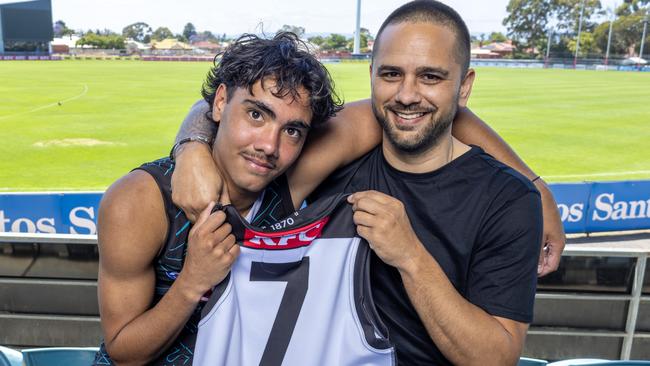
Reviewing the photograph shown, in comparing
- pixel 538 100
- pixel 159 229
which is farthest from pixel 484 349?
pixel 538 100

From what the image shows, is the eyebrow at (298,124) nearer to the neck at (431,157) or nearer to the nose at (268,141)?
the nose at (268,141)

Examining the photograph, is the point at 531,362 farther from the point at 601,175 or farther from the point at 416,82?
the point at 601,175

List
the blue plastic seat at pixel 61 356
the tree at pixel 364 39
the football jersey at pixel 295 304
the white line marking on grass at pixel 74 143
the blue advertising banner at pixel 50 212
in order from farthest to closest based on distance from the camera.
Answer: the tree at pixel 364 39 < the white line marking on grass at pixel 74 143 < the blue advertising banner at pixel 50 212 < the blue plastic seat at pixel 61 356 < the football jersey at pixel 295 304

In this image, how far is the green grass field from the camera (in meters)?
15.5

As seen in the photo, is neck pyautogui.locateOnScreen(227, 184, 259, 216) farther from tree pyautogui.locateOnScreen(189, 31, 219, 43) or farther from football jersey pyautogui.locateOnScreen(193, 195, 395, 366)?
tree pyautogui.locateOnScreen(189, 31, 219, 43)

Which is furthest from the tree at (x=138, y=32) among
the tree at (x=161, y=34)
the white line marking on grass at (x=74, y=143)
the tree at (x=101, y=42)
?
the white line marking on grass at (x=74, y=143)

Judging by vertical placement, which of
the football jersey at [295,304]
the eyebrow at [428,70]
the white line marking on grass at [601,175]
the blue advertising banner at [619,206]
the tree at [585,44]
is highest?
the tree at [585,44]

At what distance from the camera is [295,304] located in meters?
2.01

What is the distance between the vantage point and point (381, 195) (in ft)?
6.54

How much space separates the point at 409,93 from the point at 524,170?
27.3 inches

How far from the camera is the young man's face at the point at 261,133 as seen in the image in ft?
7.14

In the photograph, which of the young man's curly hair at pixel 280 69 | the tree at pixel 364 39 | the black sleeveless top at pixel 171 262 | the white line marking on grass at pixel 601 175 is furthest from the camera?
the tree at pixel 364 39

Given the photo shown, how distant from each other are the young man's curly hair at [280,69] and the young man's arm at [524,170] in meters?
0.74

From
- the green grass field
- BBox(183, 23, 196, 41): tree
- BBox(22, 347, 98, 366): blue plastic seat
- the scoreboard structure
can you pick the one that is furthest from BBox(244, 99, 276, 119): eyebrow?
BBox(183, 23, 196, 41): tree
